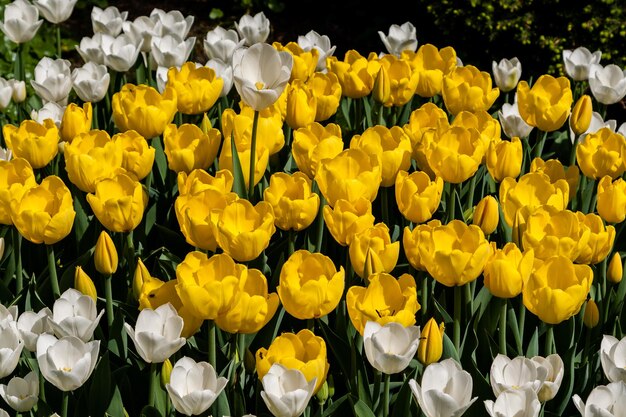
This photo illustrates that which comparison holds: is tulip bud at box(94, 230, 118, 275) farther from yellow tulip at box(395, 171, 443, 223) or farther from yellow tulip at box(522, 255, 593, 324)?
yellow tulip at box(522, 255, 593, 324)

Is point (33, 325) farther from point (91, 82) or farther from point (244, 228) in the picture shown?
point (91, 82)

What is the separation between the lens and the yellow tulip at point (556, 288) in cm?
194

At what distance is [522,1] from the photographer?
15.0ft

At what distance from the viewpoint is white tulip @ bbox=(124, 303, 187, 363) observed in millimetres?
1810

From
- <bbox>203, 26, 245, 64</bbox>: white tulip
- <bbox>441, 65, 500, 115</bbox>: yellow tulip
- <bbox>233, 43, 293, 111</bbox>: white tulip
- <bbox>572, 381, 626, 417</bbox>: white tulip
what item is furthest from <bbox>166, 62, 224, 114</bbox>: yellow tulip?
<bbox>572, 381, 626, 417</bbox>: white tulip

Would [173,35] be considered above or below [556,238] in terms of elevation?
below

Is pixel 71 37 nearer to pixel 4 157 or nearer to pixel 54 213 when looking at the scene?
pixel 4 157

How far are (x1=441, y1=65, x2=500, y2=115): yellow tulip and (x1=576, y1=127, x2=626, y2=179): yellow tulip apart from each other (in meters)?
0.41

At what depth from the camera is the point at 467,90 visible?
2.92 metres

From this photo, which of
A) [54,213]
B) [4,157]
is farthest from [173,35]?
[54,213]

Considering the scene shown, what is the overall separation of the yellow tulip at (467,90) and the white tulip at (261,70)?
2.20 feet

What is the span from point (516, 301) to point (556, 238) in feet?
1.15

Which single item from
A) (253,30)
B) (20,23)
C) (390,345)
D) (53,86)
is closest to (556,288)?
→ (390,345)

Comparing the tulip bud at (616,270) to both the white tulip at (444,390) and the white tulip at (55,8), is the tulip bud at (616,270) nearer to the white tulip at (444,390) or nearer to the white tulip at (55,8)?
the white tulip at (444,390)
